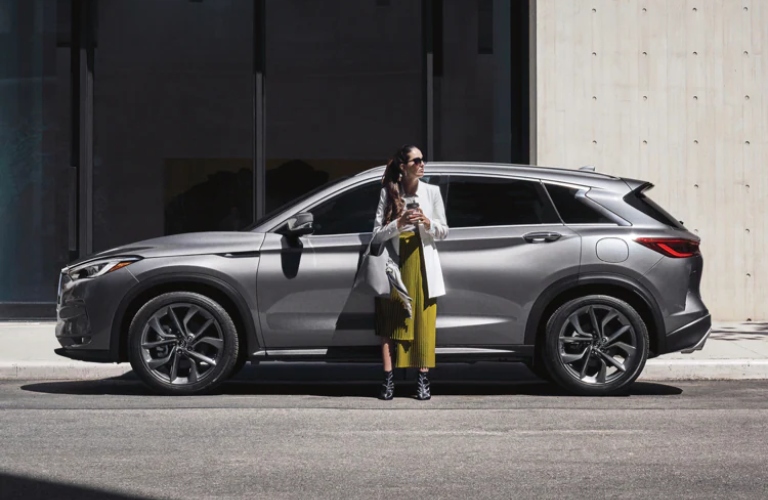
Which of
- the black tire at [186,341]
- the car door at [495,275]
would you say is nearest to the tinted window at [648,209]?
the car door at [495,275]

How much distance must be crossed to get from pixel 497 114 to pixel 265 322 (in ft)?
24.6

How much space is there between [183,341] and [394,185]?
6.16 ft

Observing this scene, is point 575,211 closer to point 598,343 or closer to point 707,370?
point 598,343

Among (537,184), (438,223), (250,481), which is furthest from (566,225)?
(250,481)

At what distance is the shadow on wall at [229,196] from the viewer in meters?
15.3

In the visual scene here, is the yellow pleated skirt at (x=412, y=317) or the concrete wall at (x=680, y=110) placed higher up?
the concrete wall at (x=680, y=110)

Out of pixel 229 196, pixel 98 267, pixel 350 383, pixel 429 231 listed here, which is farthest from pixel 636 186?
pixel 229 196

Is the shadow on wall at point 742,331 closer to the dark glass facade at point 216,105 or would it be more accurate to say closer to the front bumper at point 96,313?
the dark glass facade at point 216,105

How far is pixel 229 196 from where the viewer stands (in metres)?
15.4

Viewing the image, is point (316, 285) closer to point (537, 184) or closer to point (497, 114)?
point (537, 184)

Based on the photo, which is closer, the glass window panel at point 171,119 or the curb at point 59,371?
the curb at point 59,371

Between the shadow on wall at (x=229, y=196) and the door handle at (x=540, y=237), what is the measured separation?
662cm

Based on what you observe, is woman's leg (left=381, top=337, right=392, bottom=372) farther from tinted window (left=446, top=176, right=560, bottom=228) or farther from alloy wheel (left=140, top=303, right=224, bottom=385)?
alloy wheel (left=140, top=303, right=224, bottom=385)

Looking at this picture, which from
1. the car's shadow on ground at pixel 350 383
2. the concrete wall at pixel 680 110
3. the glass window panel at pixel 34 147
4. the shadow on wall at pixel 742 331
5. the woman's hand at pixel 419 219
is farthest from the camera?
the glass window panel at pixel 34 147
